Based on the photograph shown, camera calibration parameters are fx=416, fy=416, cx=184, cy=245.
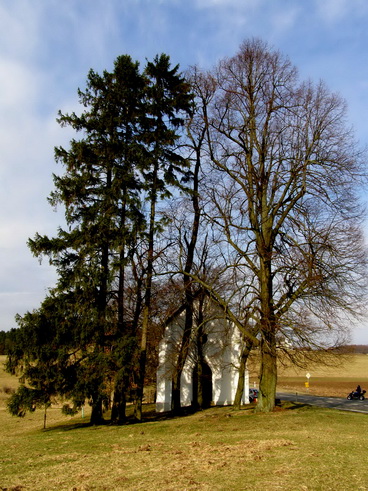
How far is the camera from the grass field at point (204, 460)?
21.8 ft

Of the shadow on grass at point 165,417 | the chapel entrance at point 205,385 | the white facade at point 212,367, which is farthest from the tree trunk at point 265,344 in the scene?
the chapel entrance at point 205,385

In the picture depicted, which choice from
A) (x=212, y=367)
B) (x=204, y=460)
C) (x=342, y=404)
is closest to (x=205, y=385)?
(x=212, y=367)

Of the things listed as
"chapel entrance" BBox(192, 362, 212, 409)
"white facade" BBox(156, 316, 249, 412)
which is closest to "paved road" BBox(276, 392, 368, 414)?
"white facade" BBox(156, 316, 249, 412)

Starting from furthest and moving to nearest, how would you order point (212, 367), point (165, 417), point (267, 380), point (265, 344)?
point (212, 367), point (165, 417), point (267, 380), point (265, 344)

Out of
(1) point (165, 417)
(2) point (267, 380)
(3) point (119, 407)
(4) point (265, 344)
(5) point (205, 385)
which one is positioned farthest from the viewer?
(5) point (205, 385)

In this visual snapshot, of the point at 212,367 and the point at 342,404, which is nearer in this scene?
the point at 342,404

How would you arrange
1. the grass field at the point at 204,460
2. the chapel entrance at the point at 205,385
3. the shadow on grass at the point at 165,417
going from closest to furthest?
1. the grass field at the point at 204,460
2. the shadow on grass at the point at 165,417
3. the chapel entrance at the point at 205,385

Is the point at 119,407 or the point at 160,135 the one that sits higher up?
the point at 160,135

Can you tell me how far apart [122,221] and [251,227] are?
589 cm

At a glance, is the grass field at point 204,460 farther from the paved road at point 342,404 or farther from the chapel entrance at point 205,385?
the chapel entrance at point 205,385

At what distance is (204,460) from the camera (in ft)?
27.2

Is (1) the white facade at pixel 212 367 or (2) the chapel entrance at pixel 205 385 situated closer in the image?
(1) the white facade at pixel 212 367

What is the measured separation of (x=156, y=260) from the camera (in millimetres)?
19672

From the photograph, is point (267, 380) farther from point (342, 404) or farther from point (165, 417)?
point (342, 404)
